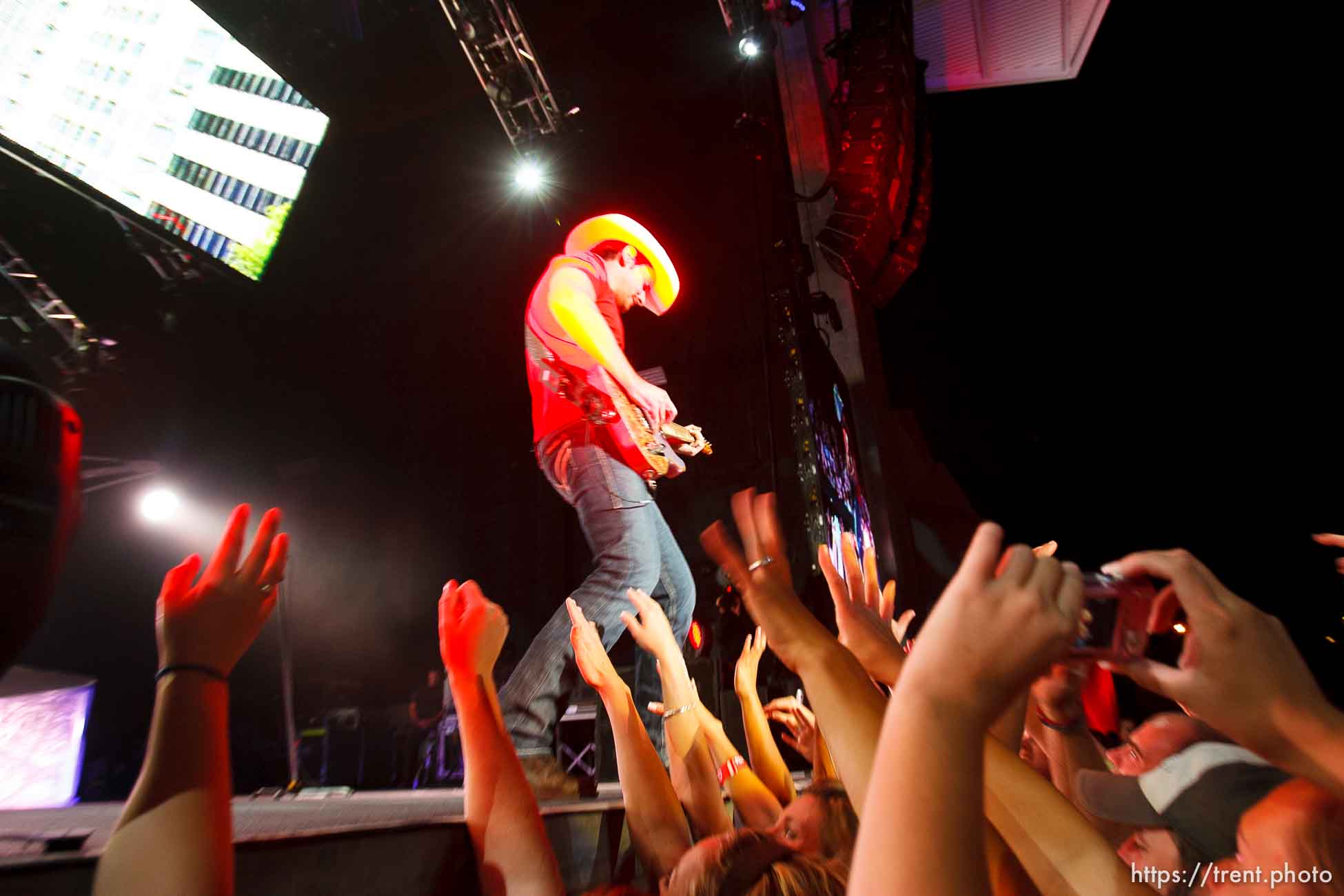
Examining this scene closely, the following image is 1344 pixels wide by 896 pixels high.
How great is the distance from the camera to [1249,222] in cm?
700

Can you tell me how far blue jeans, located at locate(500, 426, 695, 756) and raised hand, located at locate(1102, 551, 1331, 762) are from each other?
187 centimetres

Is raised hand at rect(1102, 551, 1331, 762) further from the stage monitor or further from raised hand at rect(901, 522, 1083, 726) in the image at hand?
the stage monitor

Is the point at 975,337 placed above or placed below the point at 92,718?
above

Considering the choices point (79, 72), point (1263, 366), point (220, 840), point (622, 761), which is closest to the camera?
point (220, 840)

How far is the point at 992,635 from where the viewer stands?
63 centimetres

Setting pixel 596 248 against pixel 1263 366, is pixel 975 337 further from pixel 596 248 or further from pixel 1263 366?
pixel 596 248

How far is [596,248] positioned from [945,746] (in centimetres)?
381

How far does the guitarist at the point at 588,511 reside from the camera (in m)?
2.31

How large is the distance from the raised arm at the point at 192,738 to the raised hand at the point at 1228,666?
3.58ft

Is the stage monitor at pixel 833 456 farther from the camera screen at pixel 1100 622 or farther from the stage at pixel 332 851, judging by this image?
the camera screen at pixel 1100 622

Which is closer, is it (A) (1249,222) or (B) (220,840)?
(B) (220,840)

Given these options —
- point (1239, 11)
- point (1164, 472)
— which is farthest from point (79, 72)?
point (1164, 472)

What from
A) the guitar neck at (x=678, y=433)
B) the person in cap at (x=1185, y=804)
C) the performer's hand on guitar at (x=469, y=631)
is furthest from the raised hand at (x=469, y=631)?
the guitar neck at (x=678, y=433)

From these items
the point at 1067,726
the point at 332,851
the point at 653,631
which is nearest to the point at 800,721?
the point at 653,631
